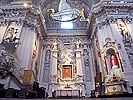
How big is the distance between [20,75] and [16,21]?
435 centimetres

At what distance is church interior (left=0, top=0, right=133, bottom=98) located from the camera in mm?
9927

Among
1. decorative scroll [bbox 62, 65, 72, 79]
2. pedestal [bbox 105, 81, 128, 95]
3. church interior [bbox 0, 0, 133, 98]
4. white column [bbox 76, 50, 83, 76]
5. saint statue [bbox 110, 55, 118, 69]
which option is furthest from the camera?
decorative scroll [bbox 62, 65, 72, 79]

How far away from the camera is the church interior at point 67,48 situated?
9927 mm

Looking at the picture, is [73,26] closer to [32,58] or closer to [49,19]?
[49,19]

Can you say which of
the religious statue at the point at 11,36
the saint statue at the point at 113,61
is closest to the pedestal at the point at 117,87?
the saint statue at the point at 113,61

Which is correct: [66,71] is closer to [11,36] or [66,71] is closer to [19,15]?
[11,36]

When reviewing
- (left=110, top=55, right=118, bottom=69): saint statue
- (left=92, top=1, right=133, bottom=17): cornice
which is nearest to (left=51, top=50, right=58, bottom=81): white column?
(left=110, top=55, right=118, bottom=69): saint statue

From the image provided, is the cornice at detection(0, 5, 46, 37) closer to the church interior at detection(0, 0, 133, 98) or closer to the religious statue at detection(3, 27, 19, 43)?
the church interior at detection(0, 0, 133, 98)

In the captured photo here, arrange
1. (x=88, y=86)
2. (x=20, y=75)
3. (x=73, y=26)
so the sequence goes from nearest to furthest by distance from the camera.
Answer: (x=20, y=75)
(x=88, y=86)
(x=73, y=26)

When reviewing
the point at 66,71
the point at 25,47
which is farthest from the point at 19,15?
the point at 66,71

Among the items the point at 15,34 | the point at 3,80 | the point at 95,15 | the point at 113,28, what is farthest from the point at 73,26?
the point at 3,80

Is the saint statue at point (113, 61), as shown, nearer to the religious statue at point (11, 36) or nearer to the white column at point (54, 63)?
the white column at point (54, 63)

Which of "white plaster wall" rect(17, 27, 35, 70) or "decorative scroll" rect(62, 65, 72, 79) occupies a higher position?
"white plaster wall" rect(17, 27, 35, 70)

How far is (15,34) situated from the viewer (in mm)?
12000
